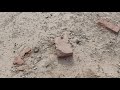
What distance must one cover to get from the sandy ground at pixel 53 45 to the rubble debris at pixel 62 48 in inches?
2.9

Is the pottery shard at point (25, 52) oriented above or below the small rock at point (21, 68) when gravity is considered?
above

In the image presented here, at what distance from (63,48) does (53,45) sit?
22 cm

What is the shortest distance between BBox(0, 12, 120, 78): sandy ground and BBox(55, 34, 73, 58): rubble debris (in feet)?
0.24

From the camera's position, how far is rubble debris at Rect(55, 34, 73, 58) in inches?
120

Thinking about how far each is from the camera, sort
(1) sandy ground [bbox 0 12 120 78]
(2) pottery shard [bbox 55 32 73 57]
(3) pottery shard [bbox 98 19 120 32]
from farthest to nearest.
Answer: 1. (3) pottery shard [bbox 98 19 120 32]
2. (2) pottery shard [bbox 55 32 73 57]
3. (1) sandy ground [bbox 0 12 120 78]

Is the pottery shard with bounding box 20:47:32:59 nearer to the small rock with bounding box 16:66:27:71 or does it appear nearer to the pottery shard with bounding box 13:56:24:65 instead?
the pottery shard with bounding box 13:56:24:65

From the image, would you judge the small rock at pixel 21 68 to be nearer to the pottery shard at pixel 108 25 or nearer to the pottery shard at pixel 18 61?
the pottery shard at pixel 18 61

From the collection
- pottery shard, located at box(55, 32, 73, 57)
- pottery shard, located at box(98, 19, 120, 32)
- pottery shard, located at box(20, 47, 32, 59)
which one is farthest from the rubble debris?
pottery shard, located at box(98, 19, 120, 32)

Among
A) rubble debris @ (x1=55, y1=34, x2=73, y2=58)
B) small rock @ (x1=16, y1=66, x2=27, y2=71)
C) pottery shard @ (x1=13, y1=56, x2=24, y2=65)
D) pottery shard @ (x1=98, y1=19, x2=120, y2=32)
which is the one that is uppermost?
pottery shard @ (x1=98, y1=19, x2=120, y2=32)

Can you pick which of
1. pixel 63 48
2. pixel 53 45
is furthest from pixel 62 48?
pixel 53 45

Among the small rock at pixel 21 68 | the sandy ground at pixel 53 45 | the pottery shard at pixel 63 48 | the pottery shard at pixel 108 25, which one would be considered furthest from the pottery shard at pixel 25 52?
the pottery shard at pixel 108 25

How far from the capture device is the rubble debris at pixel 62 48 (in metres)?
3.06

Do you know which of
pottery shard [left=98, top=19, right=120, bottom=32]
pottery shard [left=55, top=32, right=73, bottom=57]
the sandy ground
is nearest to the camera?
the sandy ground

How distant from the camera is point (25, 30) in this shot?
3527 millimetres
